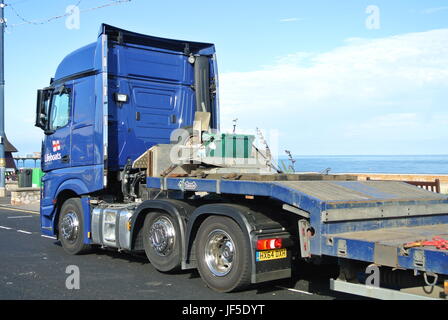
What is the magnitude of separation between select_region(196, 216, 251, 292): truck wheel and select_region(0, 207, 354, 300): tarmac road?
180 millimetres

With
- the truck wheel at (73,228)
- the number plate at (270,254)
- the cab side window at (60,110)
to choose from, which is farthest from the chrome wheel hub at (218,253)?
the cab side window at (60,110)

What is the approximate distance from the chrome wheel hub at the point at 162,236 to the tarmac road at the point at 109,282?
0.41m

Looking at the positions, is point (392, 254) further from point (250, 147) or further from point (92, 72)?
point (92, 72)

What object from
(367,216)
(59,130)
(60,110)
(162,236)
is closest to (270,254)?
(367,216)

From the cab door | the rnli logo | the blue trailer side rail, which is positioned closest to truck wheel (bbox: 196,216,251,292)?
the blue trailer side rail

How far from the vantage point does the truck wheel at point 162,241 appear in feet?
23.9

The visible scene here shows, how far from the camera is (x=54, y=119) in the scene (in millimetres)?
10078

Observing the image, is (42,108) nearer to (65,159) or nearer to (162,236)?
(65,159)

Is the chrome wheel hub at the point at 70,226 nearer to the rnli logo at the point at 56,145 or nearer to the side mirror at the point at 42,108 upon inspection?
the rnli logo at the point at 56,145

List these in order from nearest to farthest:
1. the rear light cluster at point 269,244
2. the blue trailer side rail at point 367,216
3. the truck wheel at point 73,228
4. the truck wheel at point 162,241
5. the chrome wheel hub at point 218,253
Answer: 1. the blue trailer side rail at point 367,216
2. the rear light cluster at point 269,244
3. the chrome wheel hub at point 218,253
4. the truck wheel at point 162,241
5. the truck wheel at point 73,228

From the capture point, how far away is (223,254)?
21.2ft

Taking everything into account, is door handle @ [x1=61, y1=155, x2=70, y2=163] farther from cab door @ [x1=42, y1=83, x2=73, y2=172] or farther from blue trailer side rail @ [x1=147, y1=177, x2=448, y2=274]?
blue trailer side rail @ [x1=147, y1=177, x2=448, y2=274]
